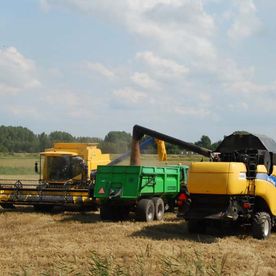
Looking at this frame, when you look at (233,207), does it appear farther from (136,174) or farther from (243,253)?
(136,174)

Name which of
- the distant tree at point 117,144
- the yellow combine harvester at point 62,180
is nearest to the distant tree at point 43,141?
the distant tree at point 117,144

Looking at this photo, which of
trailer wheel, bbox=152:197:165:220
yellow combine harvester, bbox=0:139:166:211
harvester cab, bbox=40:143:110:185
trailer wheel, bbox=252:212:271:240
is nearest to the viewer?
trailer wheel, bbox=252:212:271:240

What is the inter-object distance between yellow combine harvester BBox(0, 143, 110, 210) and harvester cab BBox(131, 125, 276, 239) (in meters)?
6.41

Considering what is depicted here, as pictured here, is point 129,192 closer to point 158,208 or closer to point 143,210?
point 143,210

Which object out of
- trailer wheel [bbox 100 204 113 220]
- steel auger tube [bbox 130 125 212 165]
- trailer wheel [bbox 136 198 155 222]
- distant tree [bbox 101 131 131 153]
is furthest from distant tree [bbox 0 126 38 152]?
trailer wheel [bbox 136 198 155 222]

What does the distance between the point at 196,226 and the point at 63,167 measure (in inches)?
354

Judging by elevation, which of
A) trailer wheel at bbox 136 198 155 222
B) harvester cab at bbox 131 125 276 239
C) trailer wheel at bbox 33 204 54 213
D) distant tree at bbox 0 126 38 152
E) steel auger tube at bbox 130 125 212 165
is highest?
distant tree at bbox 0 126 38 152

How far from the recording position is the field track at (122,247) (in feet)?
33.7

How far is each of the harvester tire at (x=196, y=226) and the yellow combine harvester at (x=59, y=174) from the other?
587cm

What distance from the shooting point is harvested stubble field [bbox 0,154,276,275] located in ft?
33.7

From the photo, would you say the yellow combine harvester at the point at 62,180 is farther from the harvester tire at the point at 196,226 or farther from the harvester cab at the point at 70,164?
the harvester tire at the point at 196,226

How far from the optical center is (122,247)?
1272 cm

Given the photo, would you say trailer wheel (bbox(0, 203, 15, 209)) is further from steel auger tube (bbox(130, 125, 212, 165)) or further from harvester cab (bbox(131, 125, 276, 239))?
harvester cab (bbox(131, 125, 276, 239))

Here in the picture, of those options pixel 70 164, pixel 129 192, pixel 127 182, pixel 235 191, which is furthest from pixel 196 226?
pixel 70 164
